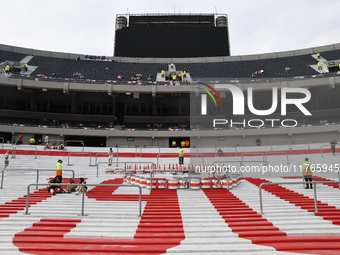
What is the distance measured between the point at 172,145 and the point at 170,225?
26.8 metres

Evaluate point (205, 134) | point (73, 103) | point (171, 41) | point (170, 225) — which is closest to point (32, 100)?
point (73, 103)

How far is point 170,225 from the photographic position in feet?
19.5

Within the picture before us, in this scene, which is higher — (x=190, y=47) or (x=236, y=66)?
(x=190, y=47)

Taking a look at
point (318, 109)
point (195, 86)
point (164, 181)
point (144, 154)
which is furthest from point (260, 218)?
point (318, 109)

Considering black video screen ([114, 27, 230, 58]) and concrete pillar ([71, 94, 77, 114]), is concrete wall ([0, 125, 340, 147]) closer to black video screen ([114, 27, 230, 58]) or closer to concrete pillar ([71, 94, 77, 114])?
concrete pillar ([71, 94, 77, 114])

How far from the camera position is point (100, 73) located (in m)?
38.0

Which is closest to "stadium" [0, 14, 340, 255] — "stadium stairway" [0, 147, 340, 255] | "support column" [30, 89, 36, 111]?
"stadium stairway" [0, 147, 340, 255]

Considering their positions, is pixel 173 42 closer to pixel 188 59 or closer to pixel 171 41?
pixel 171 41

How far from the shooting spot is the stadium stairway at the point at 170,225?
4.74m

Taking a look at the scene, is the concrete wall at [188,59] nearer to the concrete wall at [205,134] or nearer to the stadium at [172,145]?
the stadium at [172,145]

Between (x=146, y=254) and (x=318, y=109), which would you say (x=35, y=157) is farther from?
(x=318, y=109)

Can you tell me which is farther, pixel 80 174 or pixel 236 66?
pixel 236 66

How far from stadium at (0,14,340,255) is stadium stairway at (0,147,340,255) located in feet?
0.13

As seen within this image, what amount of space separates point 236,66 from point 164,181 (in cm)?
3550
